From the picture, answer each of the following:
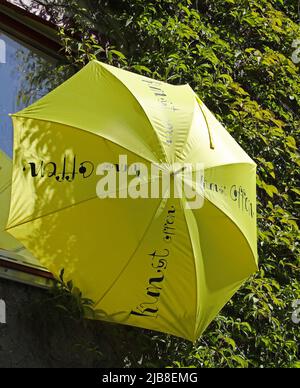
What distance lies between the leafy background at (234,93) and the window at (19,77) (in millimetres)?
59

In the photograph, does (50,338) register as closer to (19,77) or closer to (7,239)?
(7,239)

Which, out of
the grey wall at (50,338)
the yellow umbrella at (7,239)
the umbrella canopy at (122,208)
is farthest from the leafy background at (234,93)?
the umbrella canopy at (122,208)

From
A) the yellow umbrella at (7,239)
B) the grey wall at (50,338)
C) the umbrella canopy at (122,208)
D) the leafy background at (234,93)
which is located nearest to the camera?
the umbrella canopy at (122,208)

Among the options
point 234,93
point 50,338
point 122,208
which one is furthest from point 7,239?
point 234,93

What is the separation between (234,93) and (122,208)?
2.73 metres

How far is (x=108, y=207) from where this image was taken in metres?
4.26

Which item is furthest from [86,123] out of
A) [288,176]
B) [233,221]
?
[288,176]

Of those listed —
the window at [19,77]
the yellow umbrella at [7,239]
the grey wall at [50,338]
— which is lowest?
the grey wall at [50,338]

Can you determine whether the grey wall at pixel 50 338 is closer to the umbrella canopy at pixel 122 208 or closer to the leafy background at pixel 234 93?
the leafy background at pixel 234 93

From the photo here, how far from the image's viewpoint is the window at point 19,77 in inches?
192

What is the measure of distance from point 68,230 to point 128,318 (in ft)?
1.93
